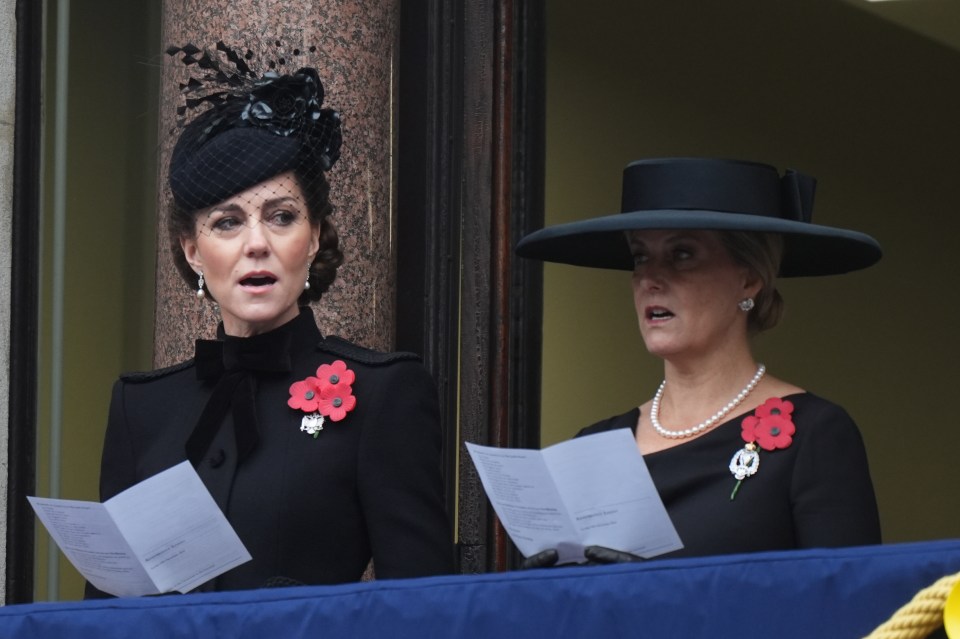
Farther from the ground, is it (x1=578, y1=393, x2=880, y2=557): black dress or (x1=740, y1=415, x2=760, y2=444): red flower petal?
(x1=740, y1=415, x2=760, y2=444): red flower petal

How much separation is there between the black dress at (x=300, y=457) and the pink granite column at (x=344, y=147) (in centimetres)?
111

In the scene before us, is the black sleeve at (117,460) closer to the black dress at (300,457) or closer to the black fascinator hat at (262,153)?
the black dress at (300,457)

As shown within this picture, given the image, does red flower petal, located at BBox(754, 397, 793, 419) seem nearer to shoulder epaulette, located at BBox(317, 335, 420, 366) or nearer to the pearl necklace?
the pearl necklace

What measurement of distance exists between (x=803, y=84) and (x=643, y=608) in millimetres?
6975

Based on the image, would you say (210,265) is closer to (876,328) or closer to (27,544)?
(27,544)

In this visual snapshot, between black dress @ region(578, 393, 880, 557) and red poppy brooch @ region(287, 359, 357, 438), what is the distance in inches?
23.8

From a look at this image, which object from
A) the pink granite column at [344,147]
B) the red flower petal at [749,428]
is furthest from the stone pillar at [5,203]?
the red flower petal at [749,428]

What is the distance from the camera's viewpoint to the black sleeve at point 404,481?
3105mm

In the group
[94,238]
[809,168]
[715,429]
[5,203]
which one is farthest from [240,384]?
[809,168]

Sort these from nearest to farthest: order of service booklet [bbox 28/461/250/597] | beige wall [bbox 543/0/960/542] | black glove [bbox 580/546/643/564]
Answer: black glove [bbox 580/546/643/564], order of service booklet [bbox 28/461/250/597], beige wall [bbox 543/0/960/542]

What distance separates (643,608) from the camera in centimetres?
213

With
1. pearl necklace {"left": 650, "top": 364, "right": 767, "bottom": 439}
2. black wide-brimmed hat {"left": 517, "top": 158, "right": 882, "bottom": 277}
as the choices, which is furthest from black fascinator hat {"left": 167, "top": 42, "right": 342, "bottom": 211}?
pearl necklace {"left": 650, "top": 364, "right": 767, "bottom": 439}

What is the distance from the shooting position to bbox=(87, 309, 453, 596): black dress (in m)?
3.13

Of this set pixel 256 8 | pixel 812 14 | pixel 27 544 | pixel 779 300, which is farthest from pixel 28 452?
pixel 812 14
